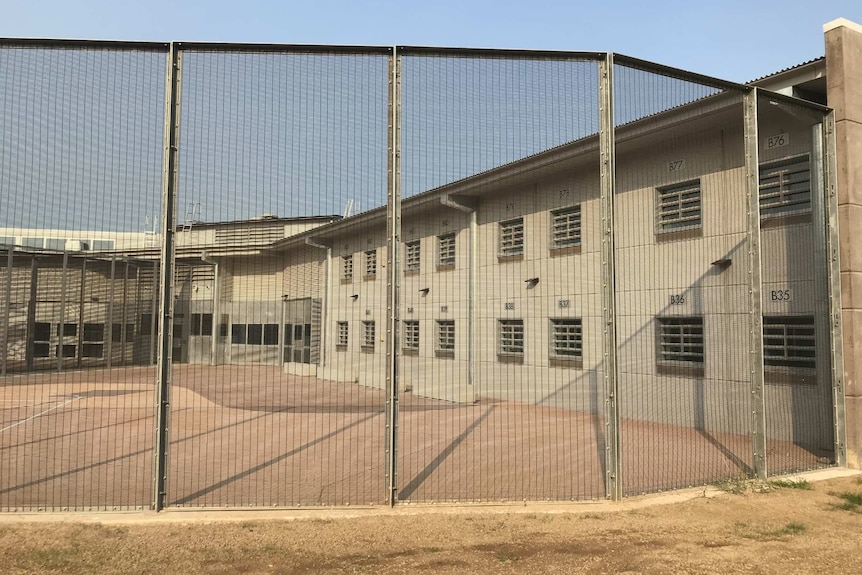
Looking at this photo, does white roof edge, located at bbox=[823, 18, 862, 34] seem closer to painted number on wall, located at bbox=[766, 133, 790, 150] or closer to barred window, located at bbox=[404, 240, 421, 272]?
painted number on wall, located at bbox=[766, 133, 790, 150]

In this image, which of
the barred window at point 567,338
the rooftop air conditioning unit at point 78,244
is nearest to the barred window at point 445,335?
the barred window at point 567,338

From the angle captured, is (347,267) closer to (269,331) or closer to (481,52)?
(269,331)

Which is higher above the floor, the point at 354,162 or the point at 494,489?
the point at 354,162

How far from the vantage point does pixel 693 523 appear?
19.2ft

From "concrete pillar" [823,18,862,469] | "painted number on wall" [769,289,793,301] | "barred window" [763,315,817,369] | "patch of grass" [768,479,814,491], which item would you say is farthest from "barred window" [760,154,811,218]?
"patch of grass" [768,479,814,491]

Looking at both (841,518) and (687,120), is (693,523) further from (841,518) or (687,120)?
(687,120)

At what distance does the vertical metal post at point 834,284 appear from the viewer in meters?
8.31

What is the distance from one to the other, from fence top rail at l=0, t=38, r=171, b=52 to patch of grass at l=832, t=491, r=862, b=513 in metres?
9.11

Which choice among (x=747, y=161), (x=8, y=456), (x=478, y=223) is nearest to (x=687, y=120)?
(x=747, y=161)

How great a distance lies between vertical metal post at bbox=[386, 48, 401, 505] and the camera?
20.6ft

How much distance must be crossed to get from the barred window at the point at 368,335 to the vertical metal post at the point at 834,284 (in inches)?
397

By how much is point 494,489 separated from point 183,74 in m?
6.06

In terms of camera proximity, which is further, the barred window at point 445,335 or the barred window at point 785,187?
the barred window at point 445,335

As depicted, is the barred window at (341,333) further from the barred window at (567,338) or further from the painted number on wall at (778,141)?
the painted number on wall at (778,141)
